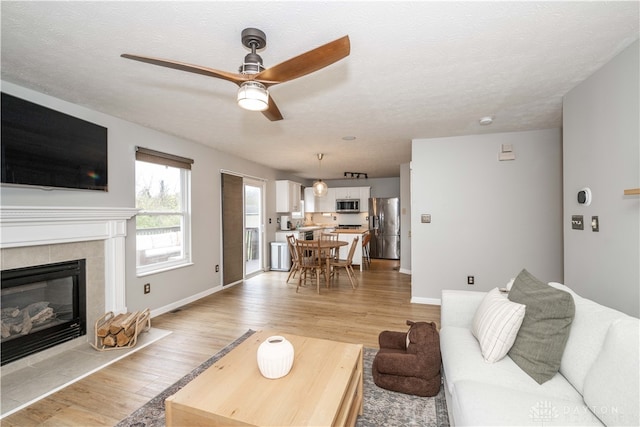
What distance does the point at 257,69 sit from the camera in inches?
63.8

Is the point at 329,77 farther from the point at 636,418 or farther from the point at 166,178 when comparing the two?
the point at 166,178

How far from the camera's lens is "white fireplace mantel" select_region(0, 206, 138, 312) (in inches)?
90.3

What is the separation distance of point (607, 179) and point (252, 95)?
2534 millimetres

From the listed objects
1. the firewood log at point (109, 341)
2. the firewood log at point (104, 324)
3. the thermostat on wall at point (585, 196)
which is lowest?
the firewood log at point (109, 341)

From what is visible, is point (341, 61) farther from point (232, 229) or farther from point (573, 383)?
point (232, 229)

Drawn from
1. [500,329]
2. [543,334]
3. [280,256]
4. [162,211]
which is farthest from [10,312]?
[280,256]

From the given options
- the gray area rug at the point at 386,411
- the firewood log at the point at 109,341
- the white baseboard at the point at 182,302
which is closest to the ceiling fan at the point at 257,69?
the gray area rug at the point at 386,411

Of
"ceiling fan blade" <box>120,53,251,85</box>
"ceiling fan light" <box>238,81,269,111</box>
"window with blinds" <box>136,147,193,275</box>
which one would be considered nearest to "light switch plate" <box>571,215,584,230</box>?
"ceiling fan light" <box>238,81,269,111</box>

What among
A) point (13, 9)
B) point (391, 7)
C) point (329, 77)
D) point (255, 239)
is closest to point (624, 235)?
point (391, 7)

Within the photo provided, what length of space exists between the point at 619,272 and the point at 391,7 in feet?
7.49

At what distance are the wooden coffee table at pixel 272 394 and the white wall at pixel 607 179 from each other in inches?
74.6

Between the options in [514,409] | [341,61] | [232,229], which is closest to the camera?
[514,409]

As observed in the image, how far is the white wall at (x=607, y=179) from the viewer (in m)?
1.83

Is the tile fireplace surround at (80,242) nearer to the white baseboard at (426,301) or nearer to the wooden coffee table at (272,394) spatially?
the wooden coffee table at (272,394)
